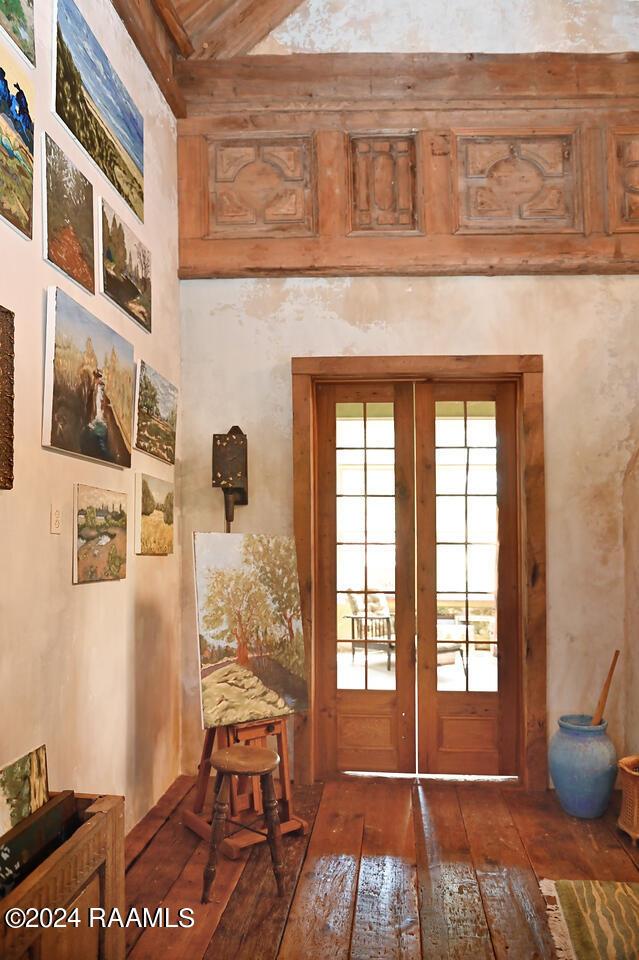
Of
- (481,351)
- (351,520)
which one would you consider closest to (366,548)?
(351,520)

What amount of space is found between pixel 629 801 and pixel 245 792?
190cm

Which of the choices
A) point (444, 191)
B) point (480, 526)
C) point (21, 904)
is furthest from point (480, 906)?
point (444, 191)

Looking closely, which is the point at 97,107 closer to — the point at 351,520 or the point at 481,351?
the point at 481,351

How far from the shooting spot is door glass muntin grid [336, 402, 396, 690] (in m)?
5.25

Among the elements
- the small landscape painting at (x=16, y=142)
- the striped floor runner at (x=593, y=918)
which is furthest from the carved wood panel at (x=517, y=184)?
the striped floor runner at (x=593, y=918)

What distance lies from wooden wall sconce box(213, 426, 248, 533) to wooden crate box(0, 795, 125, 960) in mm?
2399

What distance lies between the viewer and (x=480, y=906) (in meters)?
3.37

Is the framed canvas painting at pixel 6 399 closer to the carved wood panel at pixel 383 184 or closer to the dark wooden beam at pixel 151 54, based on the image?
the dark wooden beam at pixel 151 54

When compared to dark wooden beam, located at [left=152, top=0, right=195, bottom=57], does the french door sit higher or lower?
lower

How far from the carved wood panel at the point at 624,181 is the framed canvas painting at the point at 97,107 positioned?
9.11 feet

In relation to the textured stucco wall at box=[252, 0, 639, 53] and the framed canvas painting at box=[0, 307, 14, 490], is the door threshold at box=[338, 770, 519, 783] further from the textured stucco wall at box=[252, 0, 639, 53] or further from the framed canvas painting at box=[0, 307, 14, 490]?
the textured stucco wall at box=[252, 0, 639, 53]

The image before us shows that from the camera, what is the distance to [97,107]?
3783 millimetres

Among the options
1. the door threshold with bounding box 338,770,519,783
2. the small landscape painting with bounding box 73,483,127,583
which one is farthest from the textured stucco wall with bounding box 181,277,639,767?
the small landscape painting with bounding box 73,483,127,583

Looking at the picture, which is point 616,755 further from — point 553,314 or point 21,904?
point 21,904
